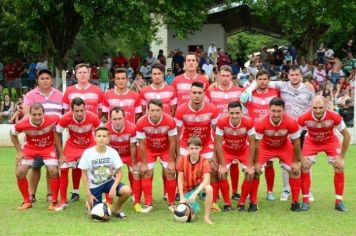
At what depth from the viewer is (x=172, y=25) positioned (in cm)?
2505

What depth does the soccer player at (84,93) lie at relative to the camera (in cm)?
964

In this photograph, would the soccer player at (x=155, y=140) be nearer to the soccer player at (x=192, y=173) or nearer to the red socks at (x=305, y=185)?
the soccer player at (x=192, y=173)

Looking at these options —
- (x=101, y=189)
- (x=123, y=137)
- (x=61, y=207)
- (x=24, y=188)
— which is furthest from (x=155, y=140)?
(x=24, y=188)

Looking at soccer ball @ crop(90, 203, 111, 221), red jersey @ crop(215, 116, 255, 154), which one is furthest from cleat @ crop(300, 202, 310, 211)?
soccer ball @ crop(90, 203, 111, 221)

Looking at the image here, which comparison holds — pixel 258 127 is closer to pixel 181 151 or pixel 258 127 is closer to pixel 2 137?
pixel 181 151

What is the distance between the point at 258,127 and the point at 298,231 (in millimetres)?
1750

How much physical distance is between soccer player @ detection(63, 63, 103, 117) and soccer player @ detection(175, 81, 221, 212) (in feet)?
4.25

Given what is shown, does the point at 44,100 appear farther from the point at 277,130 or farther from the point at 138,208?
the point at 277,130

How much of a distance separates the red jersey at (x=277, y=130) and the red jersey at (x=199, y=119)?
0.63 m

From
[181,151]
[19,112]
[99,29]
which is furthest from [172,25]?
[181,151]

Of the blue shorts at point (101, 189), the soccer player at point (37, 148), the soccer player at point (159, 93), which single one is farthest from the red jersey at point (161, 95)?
the blue shorts at point (101, 189)


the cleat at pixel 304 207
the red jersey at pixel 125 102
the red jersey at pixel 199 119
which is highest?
the red jersey at pixel 125 102

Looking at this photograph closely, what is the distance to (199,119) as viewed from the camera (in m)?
9.10

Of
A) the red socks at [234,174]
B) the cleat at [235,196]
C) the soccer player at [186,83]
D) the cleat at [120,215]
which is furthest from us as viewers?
the soccer player at [186,83]
